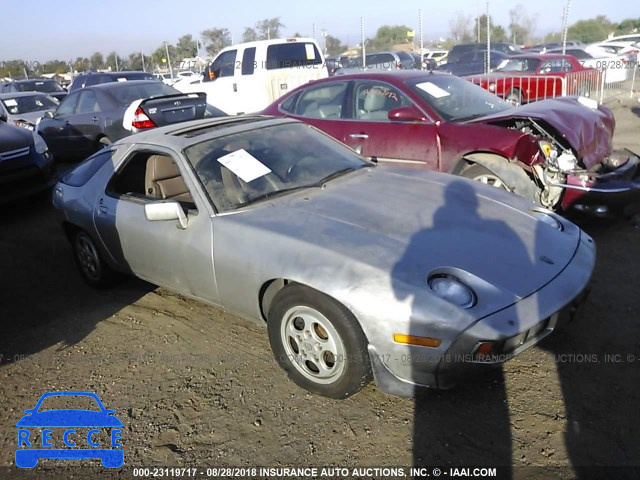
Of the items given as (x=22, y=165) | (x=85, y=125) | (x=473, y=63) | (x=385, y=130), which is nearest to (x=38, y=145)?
(x=22, y=165)

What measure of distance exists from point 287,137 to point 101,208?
1.59 metres

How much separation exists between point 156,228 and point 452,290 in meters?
2.13

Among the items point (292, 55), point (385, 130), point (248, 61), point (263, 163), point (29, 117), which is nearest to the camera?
point (263, 163)

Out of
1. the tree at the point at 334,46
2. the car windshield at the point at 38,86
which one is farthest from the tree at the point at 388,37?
the car windshield at the point at 38,86

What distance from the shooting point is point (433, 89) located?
5.88 metres

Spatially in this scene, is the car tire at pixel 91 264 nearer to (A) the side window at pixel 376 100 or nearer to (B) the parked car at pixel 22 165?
(B) the parked car at pixel 22 165

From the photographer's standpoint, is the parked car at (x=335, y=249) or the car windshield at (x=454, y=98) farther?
the car windshield at (x=454, y=98)

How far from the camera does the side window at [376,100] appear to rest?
584cm

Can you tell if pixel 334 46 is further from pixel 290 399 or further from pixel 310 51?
pixel 290 399

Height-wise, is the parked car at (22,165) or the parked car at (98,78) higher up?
the parked car at (98,78)

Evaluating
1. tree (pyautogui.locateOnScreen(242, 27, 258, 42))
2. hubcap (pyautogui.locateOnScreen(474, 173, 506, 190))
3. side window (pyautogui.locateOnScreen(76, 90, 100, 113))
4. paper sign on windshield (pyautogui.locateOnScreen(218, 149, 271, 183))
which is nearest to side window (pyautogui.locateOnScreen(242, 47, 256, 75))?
side window (pyautogui.locateOnScreen(76, 90, 100, 113))

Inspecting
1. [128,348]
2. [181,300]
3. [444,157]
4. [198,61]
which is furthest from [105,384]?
[198,61]

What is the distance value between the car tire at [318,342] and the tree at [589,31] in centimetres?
4821

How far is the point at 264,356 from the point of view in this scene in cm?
354
